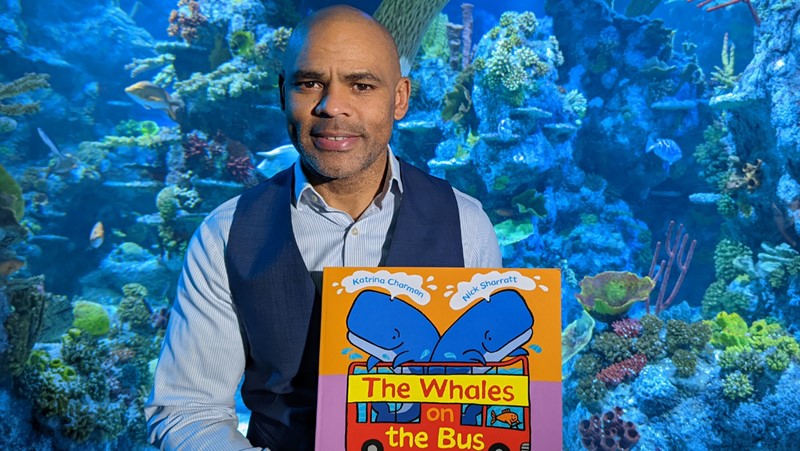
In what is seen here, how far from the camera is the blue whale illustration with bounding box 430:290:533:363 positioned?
3.03 feet

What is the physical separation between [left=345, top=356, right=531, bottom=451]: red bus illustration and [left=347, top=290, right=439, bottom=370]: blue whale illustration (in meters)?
Answer: 0.02

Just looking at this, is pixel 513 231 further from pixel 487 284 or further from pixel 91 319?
pixel 487 284

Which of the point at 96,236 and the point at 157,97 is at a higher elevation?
the point at 157,97

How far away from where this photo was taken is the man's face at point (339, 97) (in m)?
1.08

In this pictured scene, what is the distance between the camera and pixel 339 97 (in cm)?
108

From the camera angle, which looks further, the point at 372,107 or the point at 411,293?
the point at 372,107

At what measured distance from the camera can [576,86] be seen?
827 centimetres

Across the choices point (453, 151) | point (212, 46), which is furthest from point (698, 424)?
point (212, 46)

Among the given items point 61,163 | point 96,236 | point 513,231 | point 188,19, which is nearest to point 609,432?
point 513,231

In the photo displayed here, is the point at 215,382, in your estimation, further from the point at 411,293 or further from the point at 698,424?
the point at 698,424

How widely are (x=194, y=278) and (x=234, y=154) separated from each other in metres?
6.69

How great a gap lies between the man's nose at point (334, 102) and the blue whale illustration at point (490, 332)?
0.48 meters

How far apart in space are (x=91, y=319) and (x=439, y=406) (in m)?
7.18

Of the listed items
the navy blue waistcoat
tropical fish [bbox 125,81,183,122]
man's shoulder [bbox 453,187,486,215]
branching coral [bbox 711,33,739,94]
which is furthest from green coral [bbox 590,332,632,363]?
tropical fish [bbox 125,81,183,122]
